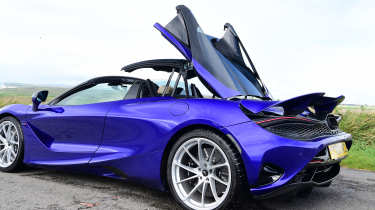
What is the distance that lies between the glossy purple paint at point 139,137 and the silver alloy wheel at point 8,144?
0.24 metres

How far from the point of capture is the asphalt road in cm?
287

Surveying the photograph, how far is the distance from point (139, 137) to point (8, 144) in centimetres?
241

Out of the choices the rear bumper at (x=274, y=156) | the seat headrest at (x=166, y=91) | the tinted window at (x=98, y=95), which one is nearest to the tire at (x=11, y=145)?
the tinted window at (x=98, y=95)

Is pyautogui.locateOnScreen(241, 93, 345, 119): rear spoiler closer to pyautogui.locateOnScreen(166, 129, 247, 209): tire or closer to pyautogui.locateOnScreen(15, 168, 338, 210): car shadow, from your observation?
pyautogui.locateOnScreen(166, 129, 247, 209): tire

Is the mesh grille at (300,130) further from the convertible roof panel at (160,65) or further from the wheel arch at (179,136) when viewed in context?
the convertible roof panel at (160,65)

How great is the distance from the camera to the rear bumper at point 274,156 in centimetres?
239

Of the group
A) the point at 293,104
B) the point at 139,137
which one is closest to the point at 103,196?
the point at 139,137

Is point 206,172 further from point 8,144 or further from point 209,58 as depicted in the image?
point 8,144

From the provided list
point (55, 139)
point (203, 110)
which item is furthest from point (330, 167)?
point (55, 139)

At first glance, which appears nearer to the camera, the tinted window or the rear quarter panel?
the rear quarter panel

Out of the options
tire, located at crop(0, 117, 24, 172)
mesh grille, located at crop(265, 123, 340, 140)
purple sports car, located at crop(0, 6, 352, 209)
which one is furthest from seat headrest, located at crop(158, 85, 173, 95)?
tire, located at crop(0, 117, 24, 172)

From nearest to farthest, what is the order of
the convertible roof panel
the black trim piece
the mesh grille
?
the mesh grille < the convertible roof panel < the black trim piece

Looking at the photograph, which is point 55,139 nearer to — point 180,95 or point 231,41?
point 180,95

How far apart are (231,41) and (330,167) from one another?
1851mm
